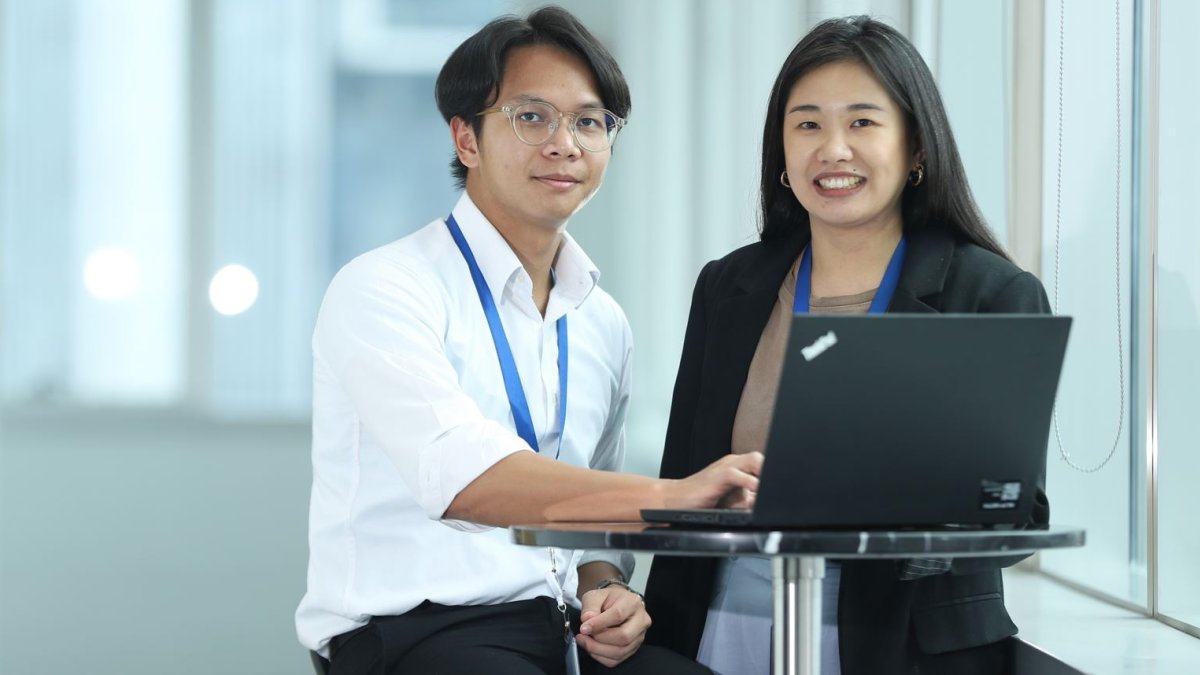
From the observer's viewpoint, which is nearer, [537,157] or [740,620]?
[740,620]

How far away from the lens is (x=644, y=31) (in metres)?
4.11

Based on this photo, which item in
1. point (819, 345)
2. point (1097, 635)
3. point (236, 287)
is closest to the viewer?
point (819, 345)

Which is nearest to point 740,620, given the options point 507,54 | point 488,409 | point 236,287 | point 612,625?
point 612,625

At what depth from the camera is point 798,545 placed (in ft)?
4.26

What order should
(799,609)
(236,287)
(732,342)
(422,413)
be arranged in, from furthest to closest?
(236,287) → (732,342) → (422,413) → (799,609)

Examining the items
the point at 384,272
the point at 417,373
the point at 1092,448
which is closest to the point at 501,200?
the point at 384,272

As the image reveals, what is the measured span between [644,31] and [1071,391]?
1679 mm

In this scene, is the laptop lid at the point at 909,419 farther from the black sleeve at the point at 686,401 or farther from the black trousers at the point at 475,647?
the black sleeve at the point at 686,401

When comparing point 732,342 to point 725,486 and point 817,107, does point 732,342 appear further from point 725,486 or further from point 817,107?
point 725,486

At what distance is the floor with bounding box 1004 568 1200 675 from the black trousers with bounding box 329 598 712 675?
73cm

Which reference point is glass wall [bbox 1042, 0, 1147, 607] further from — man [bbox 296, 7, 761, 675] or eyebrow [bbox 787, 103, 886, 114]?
man [bbox 296, 7, 761, 675]

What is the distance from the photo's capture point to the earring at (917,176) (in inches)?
85.0

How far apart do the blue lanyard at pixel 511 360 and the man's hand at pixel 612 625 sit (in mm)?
266

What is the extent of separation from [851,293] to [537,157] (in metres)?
0.58
